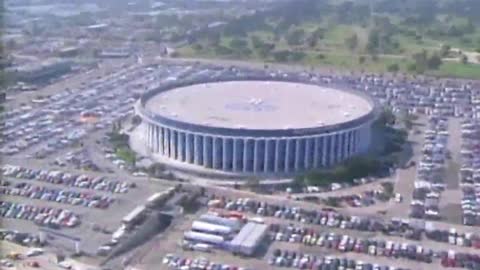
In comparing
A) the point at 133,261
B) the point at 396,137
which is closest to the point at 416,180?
the point at 396,137

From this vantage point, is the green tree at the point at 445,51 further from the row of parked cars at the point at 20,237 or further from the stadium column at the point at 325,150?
the row of parked cars at the point at 20,237

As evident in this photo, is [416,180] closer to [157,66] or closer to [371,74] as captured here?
[371,74]

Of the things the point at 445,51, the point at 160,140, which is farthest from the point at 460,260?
the point at 445,51

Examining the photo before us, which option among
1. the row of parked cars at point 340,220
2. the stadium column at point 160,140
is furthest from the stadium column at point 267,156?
the stadium column at point 160,140

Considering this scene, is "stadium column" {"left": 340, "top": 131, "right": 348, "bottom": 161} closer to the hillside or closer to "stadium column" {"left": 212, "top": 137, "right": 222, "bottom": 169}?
"stadium column" {"left": 212, "top": 137, "right": 222, "bottom": 169}

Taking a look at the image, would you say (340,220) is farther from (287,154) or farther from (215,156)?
(215,156)

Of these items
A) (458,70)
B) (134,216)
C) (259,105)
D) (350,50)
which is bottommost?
(458,70)
